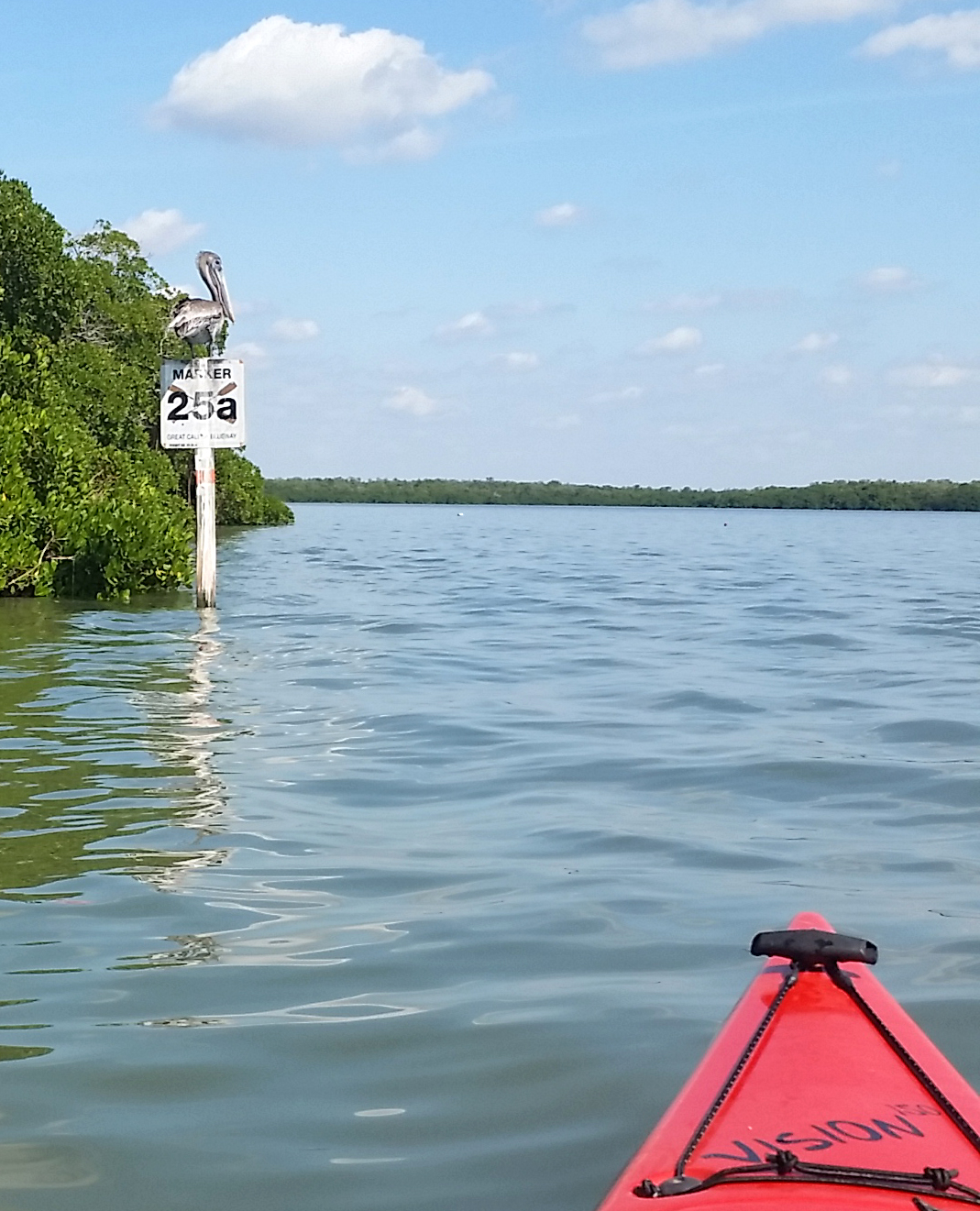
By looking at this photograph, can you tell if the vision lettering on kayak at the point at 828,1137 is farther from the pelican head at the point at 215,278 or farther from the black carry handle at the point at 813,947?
the pelican head at the point at 215,278

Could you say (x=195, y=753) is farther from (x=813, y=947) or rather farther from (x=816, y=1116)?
(x=816, y=1116)

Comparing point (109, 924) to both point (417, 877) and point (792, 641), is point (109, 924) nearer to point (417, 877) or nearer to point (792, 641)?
point (417, 877)

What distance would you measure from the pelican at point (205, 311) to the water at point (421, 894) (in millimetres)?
4720

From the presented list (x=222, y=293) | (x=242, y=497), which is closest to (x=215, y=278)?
(x=222, y=293)

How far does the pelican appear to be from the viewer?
58.5 ft

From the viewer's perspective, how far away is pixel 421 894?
20.6ft

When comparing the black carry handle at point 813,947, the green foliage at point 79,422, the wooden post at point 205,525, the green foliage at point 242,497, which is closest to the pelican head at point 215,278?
the wooden post at point 205,525

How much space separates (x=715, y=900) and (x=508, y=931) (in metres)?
1.05

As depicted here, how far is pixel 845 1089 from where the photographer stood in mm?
3375

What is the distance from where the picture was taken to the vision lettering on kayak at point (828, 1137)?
307 centimetres

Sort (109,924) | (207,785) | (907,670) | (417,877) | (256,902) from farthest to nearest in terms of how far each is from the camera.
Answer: (907,670)
(207,785)
(417,877)
(256,902)
(109,924)

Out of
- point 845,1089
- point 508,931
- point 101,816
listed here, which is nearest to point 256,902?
point 508,931

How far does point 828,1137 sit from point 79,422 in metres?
26.9

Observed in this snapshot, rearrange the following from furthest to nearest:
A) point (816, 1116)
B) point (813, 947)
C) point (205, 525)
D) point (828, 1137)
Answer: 1. point (205, 525)
2. point (813, 947)
3. point (816, 1116)
4. point (828, 1137)
